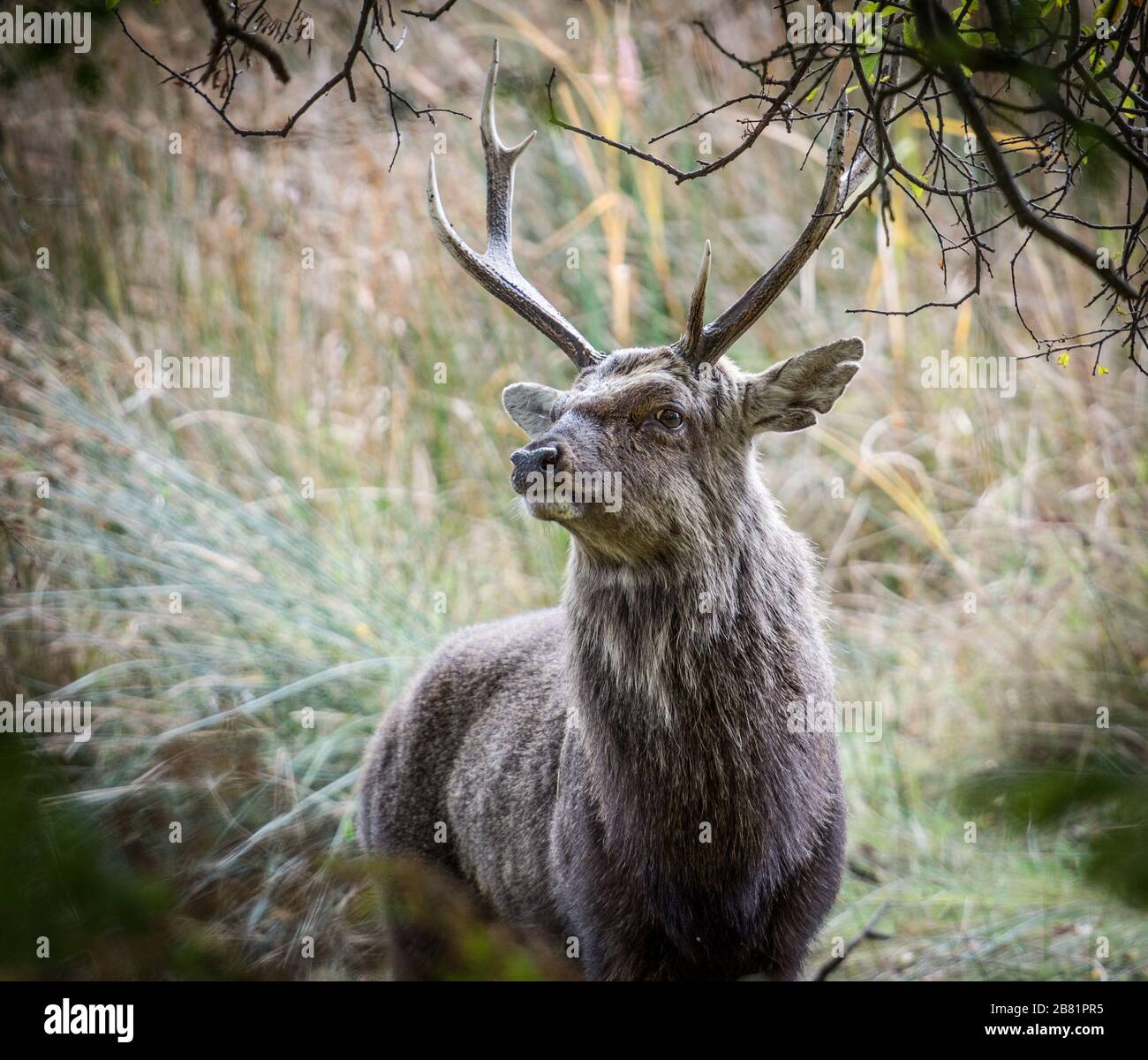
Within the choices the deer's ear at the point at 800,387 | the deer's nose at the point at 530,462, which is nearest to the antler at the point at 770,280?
the deer's ear at the point at 800,387

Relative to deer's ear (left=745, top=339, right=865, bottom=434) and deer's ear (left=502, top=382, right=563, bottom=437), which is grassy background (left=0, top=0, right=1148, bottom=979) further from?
deer's ear (left=745, top=339, right=865, bottom=434)

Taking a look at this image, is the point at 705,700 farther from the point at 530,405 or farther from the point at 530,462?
the point at 530,405

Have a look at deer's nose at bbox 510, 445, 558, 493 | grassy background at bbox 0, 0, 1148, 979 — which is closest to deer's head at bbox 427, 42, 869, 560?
deer's nose at bbox 510, 445, 558, 493

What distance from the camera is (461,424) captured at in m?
7.67

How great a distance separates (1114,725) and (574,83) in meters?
5.11

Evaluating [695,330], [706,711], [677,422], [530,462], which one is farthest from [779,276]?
[706,711]

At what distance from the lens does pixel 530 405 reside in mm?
4441

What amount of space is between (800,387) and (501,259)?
1.18 metres

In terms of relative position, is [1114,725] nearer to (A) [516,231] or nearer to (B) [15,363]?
(A) [516,231]

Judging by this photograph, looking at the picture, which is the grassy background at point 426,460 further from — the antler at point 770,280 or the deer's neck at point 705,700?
the antler at point 770,280

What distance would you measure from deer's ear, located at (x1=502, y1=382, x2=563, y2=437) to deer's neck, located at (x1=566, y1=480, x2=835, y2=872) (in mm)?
747

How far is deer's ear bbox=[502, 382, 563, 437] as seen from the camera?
4363mm

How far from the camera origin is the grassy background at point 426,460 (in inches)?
220

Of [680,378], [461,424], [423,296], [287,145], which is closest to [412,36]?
[287,145]
